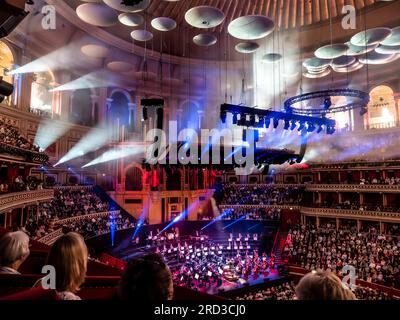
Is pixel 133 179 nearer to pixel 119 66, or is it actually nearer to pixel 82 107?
pixel 82 107

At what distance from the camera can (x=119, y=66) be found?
77.1ft

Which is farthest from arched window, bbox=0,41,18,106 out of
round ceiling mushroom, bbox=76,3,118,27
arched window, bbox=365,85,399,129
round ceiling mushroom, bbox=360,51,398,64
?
arched window, bbox=365,85,399,129

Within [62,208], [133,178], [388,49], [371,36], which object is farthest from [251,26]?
[62,208]

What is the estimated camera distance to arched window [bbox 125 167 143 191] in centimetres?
2514

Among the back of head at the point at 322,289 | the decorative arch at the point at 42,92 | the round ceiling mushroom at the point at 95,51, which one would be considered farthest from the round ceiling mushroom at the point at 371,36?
the decorative arch at the point at 42,92

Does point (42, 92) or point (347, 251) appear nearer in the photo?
point (347, 251)

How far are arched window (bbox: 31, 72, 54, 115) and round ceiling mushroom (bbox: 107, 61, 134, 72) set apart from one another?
14.5ft

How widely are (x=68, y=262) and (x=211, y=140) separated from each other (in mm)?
18325

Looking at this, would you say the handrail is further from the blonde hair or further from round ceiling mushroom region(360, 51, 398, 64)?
round ceiling mushroom region(360, 51, 398, 64)

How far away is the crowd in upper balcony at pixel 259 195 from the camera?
1113 inches

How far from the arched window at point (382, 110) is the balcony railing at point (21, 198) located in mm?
24496

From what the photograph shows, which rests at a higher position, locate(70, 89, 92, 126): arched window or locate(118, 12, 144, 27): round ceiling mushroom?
locate(118, 12, 144, 27): round ceiling mushroom

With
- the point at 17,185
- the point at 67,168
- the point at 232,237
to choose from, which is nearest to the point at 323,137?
the point at 232,237

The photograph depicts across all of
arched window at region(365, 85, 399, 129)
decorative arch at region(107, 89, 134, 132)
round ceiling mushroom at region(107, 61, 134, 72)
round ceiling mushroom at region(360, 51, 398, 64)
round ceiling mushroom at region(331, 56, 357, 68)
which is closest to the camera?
round ceiling mushroom at region(331, 56, 357, 68)
